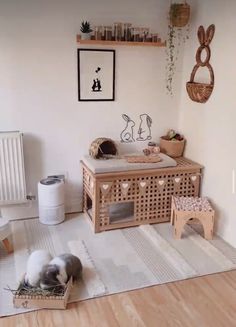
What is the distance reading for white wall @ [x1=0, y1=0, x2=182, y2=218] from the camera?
3010mm

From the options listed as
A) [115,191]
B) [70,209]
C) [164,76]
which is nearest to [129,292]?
[115,191]

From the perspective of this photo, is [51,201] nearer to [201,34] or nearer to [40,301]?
[40,301]

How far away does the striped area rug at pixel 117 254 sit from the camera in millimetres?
2414

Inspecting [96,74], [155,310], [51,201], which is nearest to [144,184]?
[51,201]

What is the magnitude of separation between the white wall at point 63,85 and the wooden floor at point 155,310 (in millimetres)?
1461

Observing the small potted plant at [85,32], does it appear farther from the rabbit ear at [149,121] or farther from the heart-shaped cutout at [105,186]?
the heart-shaped cutout at [105,186]

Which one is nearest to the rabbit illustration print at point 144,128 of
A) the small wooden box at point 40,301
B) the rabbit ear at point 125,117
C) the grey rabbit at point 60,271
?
the rabbit ear at point 125,117

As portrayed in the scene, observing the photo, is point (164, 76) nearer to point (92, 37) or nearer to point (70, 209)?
point (92, 37)

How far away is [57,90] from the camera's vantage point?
322 centimetres

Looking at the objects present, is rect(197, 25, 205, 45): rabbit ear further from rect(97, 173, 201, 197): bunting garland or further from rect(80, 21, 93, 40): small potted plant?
rect(97, 173, 201, 197): bunting garland

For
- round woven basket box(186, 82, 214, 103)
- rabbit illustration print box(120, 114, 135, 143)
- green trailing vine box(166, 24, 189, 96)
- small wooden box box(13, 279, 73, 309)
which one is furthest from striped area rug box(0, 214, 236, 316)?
green trailing vine box(166, 24, 189, 96)

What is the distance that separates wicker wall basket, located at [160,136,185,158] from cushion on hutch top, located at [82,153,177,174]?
21cm

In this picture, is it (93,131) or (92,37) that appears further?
(93,131)

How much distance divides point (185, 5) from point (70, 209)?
7.50ft
